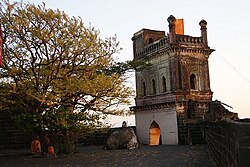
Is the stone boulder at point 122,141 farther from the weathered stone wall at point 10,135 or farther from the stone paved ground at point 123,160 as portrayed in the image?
the weathered stone wall at point 10,135

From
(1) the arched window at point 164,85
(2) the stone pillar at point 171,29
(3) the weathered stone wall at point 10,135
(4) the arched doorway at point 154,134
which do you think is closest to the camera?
(3) the weathered stone wall at point 10,135

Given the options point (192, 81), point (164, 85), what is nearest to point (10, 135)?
point (164, 85)

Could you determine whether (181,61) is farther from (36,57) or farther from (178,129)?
(36,57)

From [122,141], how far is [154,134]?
21.8ft

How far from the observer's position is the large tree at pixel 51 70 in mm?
15508

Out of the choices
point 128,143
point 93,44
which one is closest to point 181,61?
point 128,143

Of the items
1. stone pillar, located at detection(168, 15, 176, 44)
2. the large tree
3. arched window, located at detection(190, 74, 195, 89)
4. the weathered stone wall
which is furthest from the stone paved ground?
stone pillar, located at detection(168, 15, 176, 44)

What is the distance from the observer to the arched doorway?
93.2ft

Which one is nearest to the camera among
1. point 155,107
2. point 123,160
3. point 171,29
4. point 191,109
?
point 123,160

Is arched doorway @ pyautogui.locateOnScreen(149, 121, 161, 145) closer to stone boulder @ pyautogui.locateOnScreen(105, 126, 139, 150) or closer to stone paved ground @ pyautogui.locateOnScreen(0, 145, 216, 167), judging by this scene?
stone boulder @ pyautogui.locateOnScreen(105, 126, 139, 150)

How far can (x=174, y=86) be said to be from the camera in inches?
1012

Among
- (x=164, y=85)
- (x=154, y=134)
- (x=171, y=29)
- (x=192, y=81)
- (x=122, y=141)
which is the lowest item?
(x=122, y=141)

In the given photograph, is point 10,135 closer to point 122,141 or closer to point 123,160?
point 122,141

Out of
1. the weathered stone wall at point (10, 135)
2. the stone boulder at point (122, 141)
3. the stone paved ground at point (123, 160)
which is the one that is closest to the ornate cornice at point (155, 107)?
the stone boulder at point (122, 141)
